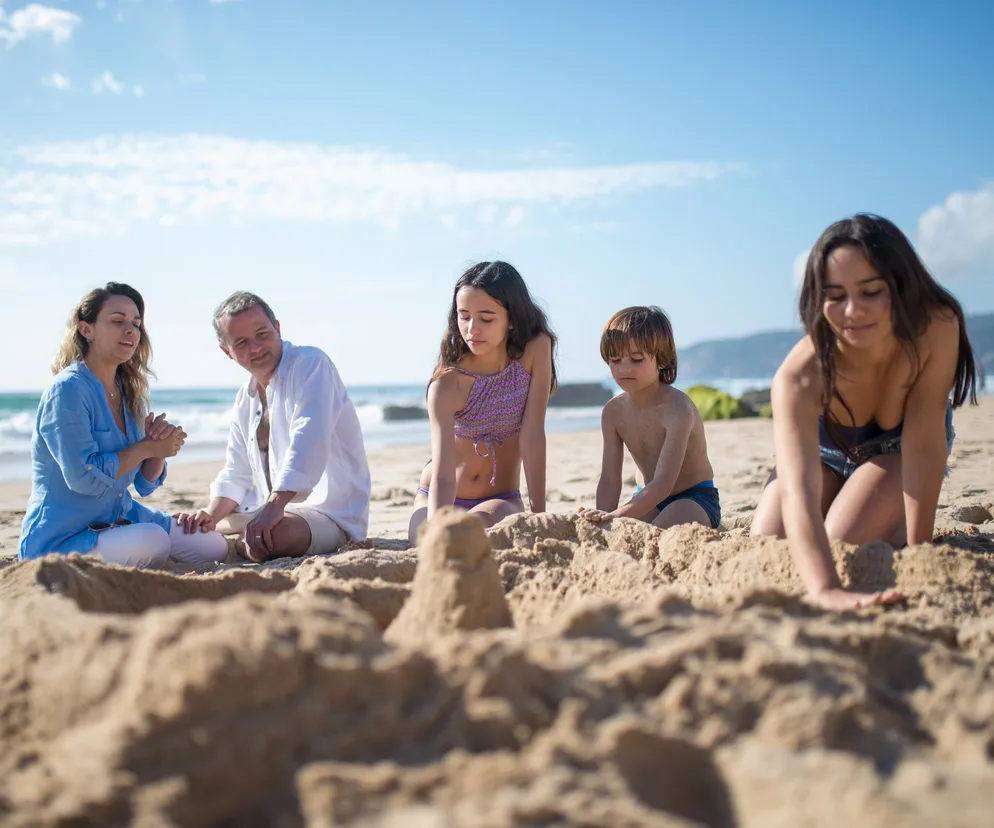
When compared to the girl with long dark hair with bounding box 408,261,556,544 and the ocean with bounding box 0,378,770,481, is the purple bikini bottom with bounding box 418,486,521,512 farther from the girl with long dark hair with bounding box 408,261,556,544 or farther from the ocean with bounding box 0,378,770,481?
the ocean with bounding box 0,378,770,481

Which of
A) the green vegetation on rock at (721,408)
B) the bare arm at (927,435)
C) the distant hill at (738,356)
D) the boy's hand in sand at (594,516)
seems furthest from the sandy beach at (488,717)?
the distant hill at (738,356)

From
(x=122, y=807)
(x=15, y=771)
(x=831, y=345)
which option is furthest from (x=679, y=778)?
(x=831, y=345)

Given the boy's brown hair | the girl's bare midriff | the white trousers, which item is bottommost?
the white trousers

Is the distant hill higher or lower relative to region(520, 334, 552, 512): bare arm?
higher

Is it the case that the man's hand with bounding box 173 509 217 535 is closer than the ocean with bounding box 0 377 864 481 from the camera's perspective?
Yes

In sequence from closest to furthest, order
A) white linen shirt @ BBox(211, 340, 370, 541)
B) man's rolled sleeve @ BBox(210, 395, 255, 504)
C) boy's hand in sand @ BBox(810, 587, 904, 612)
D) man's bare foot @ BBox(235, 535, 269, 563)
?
boy's hand in sand @ BBox(810, 587, 904, 612) < man's bare foot @ BBox(235, 535, 269, 563) < white linen shirt @ BBox(211, 340, 370, 541) < man's rolled sleeve @ BBox(210, 395, 255, 504)

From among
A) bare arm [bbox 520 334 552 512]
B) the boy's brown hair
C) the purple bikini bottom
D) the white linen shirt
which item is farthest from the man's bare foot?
the boy's brown hair

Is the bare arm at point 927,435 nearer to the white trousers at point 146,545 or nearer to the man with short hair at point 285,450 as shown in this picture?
the man with short hair at point 285,450

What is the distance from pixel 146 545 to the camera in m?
3.76

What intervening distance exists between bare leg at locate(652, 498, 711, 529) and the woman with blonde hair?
216 cm

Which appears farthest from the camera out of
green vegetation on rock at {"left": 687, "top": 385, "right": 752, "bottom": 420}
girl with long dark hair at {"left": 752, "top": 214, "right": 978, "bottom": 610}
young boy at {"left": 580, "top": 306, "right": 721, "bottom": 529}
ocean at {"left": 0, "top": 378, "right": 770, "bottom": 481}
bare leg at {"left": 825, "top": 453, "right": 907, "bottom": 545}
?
green vegetation on rock at {"left": 687, "top": 385, "right": 752, "bottom": 420}

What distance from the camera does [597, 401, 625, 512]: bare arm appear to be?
397cm

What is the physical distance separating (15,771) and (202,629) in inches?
15.6

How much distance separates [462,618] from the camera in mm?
1839
